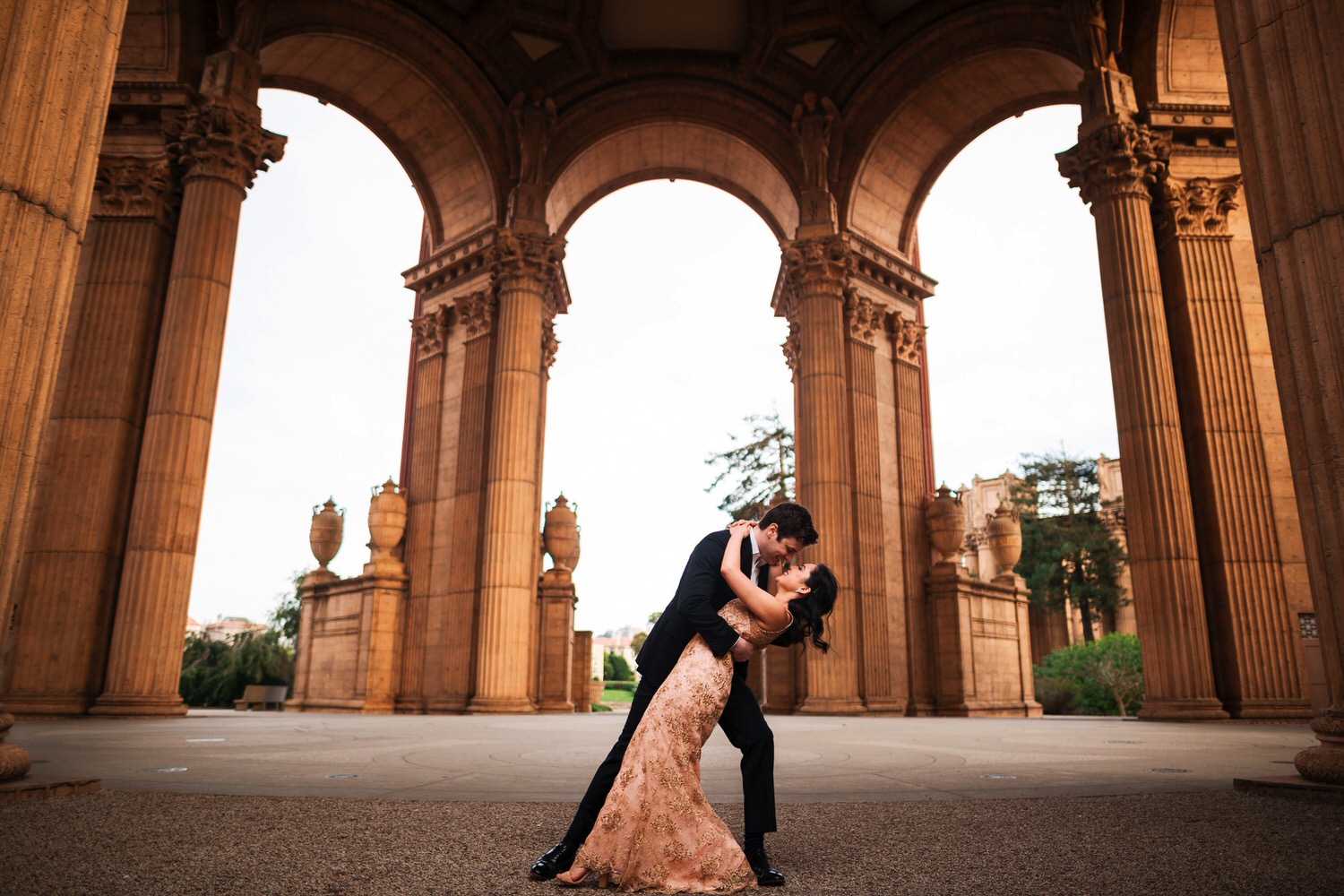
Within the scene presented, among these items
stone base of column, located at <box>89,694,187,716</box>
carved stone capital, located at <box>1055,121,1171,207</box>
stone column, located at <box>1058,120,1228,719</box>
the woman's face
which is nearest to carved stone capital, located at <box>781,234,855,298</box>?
stone column, located at <box>1058,120,1228,719</box>

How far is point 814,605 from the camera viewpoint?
3537mm

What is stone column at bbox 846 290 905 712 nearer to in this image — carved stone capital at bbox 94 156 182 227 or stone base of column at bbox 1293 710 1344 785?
stone base of column at bbox 1293 710 1344 785

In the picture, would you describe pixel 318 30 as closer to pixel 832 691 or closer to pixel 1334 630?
pixel 832 691

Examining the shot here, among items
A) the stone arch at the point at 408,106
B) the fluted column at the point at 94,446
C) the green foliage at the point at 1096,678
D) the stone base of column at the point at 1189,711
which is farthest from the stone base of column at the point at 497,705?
the green foliage at the point at 1096,678

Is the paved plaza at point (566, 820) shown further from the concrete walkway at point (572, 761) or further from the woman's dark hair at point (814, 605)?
the woman's dark hair at point (814, 605)

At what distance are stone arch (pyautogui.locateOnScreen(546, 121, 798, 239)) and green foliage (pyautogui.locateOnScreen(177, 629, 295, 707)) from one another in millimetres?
25356

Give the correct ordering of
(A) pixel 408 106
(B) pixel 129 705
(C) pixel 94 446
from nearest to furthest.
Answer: (B) pixel 129 705 < (C) pixel 94 446 < (A) pixel 408 106

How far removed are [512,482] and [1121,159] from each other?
1412cm

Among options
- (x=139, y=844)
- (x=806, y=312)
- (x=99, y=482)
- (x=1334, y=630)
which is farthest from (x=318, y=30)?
(x=1334, y=630)

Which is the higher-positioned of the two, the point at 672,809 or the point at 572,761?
the point at 672,809

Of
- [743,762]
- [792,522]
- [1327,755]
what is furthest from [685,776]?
[1327,755]

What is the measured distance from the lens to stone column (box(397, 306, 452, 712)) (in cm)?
2119

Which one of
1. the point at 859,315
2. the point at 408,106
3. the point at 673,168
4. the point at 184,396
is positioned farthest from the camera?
the point at 673,168

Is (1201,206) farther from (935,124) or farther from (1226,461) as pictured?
(935,124)
